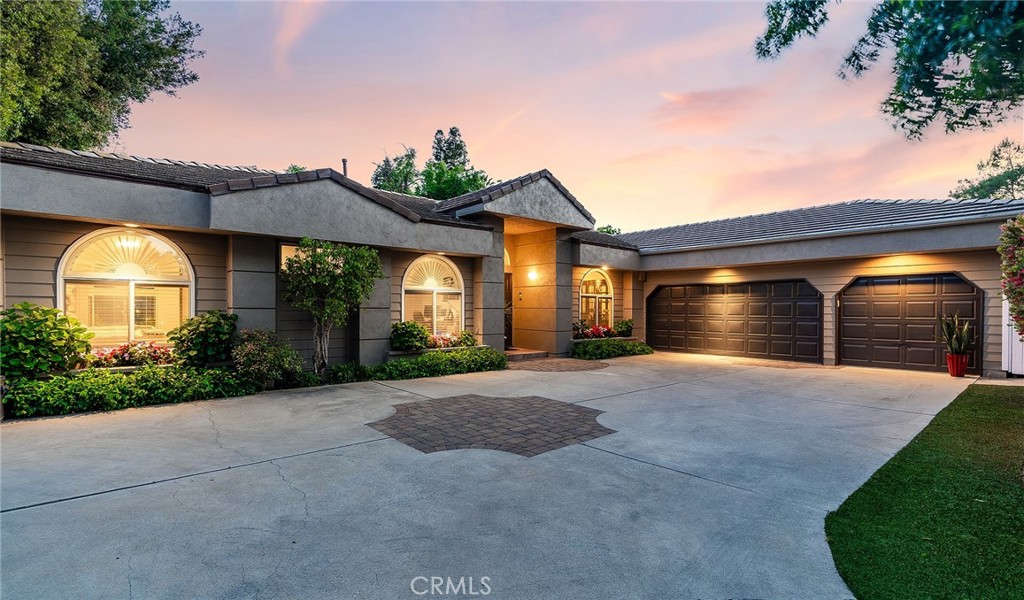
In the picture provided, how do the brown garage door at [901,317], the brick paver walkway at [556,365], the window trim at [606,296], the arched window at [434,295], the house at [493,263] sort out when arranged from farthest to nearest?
the window trim at [606,296] → the brick paver walkway at [556,365] → the arched window at [434,295] → the brown garage door at [901,317] → the house at [493,263]

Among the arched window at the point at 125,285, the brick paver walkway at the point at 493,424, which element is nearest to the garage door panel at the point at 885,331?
the brick paver walkway at the point at 493,424

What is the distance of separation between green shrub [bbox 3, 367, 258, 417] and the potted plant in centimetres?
1466

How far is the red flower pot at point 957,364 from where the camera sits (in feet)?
33.2

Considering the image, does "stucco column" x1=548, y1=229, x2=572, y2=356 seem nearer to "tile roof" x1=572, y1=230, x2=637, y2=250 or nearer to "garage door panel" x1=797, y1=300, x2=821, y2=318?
"tile roof" x1=572, y1=230, x2=637, y2=250

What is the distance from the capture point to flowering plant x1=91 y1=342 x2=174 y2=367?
7438 mm

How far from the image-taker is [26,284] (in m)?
7.13

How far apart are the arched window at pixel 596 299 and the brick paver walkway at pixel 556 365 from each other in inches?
98.5

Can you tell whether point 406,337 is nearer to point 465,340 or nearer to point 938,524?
point 465,340

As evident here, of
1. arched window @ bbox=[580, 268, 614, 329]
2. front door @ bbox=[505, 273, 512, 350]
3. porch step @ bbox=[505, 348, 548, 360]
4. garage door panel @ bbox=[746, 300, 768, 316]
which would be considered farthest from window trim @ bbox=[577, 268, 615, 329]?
garage door panel @ bbox=[746, 300, 768, 316]

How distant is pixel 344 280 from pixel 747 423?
7.19 meters

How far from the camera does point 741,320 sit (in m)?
→ 14.3

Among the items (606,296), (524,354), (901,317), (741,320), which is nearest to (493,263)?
(524,354)

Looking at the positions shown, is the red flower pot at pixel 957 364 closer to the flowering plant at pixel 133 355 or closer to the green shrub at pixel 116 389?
the green shrub at pixel 116 389

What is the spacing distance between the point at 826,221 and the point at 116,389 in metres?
16.4
